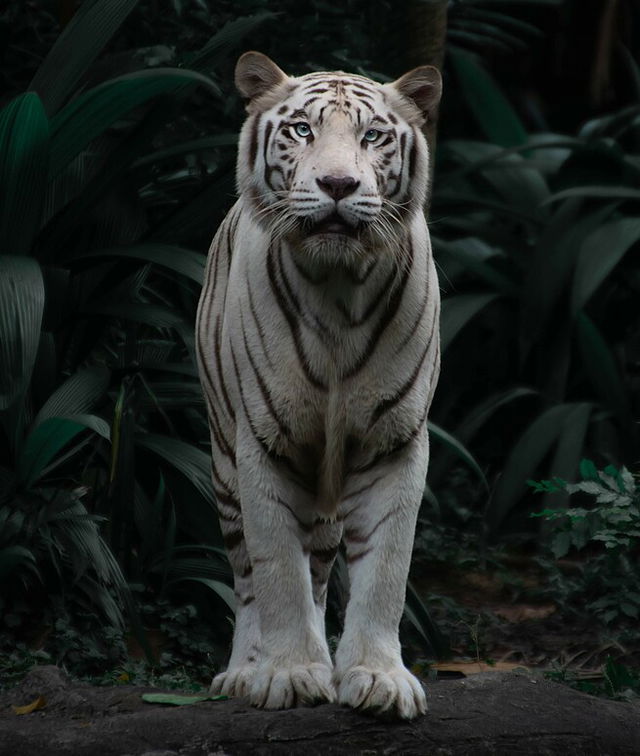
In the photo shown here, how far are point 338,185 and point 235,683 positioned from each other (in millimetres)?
1469

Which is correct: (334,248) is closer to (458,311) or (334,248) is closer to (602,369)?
(458,311)

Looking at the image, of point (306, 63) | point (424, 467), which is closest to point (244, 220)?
point (424, 467)

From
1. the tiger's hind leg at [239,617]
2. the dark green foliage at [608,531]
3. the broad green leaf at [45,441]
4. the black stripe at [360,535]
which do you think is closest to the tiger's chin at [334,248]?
the black stripe at [360,535]

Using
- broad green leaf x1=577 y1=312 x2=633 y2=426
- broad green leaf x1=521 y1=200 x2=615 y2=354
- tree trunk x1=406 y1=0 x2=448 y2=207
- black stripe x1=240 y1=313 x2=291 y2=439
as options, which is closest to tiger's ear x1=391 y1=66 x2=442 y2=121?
black stripe x1=240 y1=313 x2=291 y2=439

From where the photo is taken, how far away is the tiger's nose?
10.5 ft

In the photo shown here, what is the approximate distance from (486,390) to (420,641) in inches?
107

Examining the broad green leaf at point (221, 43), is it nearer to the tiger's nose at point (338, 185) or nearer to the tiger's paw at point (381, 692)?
the tiger's nose at point (338, 185)

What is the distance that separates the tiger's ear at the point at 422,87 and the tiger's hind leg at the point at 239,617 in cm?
131

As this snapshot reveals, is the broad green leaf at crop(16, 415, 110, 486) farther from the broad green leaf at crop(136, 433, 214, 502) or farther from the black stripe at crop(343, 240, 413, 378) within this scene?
the black stripe at crop(343, 240, 413, 378)

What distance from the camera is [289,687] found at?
11.1 feet

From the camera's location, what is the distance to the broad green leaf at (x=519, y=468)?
683 centimetres

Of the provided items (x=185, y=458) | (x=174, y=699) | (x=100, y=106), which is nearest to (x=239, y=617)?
(x=174, y=699)

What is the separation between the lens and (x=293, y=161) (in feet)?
11.2

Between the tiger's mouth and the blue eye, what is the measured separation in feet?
0.91
